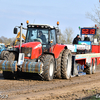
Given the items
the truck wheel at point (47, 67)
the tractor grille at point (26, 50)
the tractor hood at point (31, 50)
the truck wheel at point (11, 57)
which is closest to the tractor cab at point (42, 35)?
the tractor hood at point (31, 50)

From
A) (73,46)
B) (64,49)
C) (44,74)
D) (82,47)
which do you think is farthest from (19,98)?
(82,47)

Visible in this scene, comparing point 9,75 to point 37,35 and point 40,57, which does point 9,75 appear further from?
point 37,35

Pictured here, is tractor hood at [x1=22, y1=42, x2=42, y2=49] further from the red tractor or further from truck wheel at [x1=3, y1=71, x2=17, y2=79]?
truck wheel at [x1=3, y1=71, x2=17, y2=79]

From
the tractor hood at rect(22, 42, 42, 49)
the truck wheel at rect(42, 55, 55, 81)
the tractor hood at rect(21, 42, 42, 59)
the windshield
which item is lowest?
the truck wheel at rect(42, 55, 55, 81)

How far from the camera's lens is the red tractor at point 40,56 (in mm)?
8841

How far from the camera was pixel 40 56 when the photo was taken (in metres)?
9.44

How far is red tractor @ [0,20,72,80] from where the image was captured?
29.0 ft

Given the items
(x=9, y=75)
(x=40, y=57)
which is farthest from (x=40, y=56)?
(x=9, y=75)

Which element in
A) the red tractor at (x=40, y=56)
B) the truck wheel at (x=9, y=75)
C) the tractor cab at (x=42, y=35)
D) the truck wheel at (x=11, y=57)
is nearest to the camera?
the red tractor at (x=40, y=56)

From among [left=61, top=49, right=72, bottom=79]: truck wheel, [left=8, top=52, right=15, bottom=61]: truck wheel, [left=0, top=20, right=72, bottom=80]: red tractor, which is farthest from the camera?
[left=61, top=49, right=72, bottom=79]: truck wheel

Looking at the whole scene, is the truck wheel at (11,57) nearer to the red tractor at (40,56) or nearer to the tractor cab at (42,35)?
the red tractor at (40,56)

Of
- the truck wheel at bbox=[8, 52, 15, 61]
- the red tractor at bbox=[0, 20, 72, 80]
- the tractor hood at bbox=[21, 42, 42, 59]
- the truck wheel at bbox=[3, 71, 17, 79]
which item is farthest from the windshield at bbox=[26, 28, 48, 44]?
→ the truck wheel at bbox=[3, 71, 17, 79]

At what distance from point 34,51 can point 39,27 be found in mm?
1345

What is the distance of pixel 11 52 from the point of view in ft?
31.6
